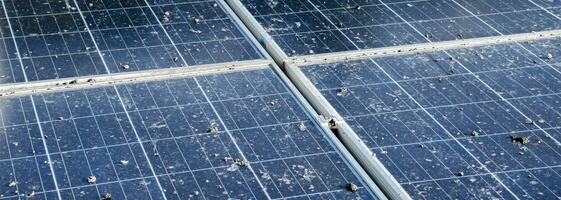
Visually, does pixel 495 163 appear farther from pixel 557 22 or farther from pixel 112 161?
pixel 557 22

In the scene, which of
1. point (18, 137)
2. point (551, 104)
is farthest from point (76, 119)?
point (551, 104)

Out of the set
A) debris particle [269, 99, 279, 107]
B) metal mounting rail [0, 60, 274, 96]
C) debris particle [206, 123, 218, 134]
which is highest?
metal mounting rail [0, 60, 274, 96]

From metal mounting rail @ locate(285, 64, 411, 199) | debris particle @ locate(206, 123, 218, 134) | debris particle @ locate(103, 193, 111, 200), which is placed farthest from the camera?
debris particle @ locate(206, 123, 218, 134)

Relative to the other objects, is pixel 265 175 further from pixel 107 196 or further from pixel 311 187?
pixel 107 196

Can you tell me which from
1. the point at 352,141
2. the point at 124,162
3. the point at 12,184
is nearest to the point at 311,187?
the point at 352,141

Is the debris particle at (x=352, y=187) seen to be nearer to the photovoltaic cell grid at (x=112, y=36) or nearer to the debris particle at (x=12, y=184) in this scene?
the debris particle at (x=12, y=184)

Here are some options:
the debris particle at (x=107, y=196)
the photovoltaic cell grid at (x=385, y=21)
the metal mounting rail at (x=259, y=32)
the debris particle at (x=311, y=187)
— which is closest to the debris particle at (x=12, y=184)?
the debris particle at (x=107, y=196)

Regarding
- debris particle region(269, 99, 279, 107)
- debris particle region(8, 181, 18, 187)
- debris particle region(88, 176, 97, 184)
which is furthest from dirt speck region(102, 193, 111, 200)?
debris particle region(269, 99, 279, 107)

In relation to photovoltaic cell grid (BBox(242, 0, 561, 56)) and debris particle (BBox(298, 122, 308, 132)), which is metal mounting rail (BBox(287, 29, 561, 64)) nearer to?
photovoltaic cell grid (BBox(242, 0, 561, 56))
